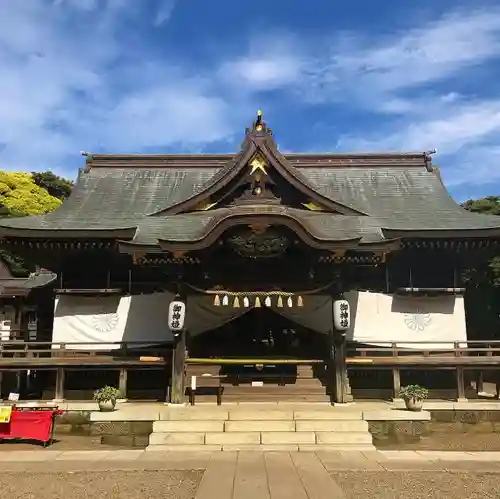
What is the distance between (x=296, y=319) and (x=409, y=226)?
5612 mm

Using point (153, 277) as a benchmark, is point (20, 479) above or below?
below

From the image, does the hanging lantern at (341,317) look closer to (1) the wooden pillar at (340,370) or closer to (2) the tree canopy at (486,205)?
(1) the wooden pillar at (340,370)

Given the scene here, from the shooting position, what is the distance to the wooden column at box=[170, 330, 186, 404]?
45.9 ft

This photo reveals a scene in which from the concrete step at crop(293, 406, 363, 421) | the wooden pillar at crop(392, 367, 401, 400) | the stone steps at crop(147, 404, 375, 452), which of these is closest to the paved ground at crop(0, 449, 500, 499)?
the stone steps at crop(147, 404, 375, 452)

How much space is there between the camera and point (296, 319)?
1479 cm

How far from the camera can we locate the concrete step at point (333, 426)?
11875mm

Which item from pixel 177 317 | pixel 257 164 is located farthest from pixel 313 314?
pixel 257 164

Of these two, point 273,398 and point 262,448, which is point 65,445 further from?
point 273,398

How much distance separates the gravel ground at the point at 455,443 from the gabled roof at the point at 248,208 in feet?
17.8

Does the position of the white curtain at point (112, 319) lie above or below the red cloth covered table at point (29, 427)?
above

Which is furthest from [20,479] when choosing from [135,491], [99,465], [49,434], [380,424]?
[380,424]

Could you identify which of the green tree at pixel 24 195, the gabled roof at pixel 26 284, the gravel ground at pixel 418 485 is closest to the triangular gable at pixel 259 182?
the gabled roof at pixel 26 284

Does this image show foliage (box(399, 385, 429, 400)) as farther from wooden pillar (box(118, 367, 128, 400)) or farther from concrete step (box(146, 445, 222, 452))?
wooden pillar (box(118, 367, 128, 400))

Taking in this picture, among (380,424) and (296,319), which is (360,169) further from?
(380,424)
